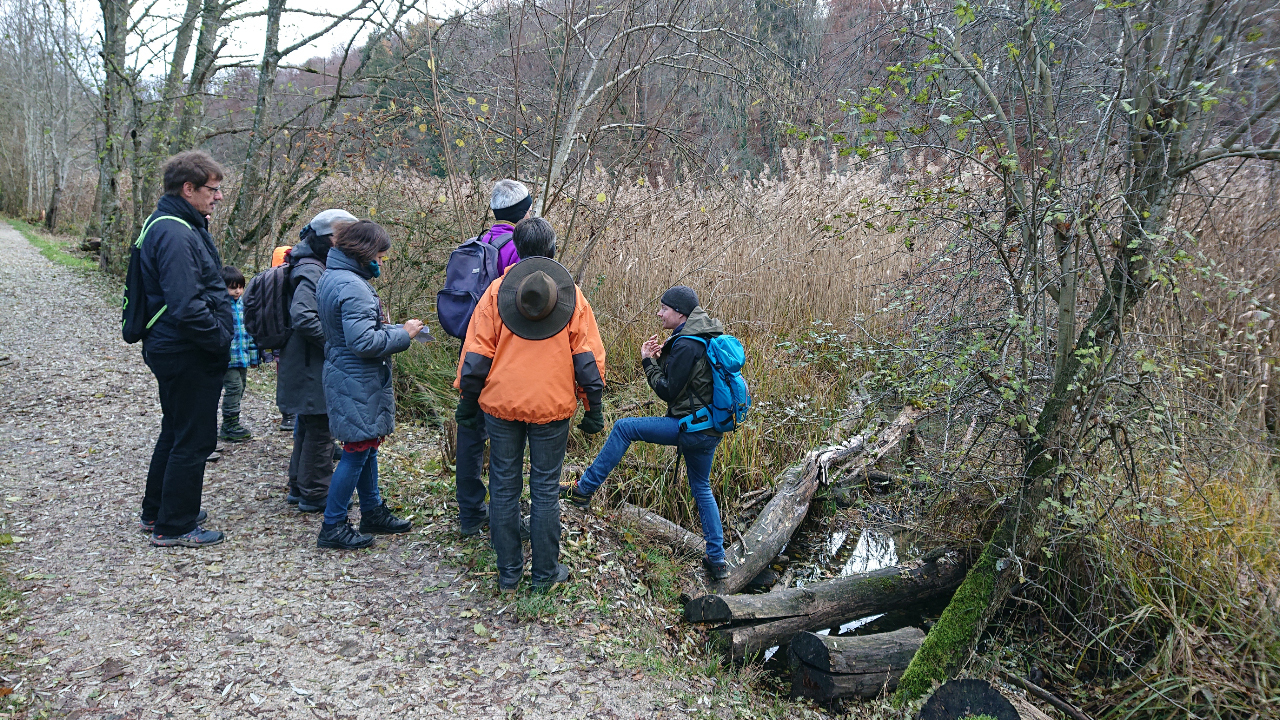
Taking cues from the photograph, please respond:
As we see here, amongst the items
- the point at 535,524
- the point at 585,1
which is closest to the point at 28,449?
the point at 535,524

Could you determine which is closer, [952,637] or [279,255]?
[952,637]

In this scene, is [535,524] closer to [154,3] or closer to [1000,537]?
[1000,537]

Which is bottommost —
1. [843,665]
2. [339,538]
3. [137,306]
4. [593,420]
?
[843,665]

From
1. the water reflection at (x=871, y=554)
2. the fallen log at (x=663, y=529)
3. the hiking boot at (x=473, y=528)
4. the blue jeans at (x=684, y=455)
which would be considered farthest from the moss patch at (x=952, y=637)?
the hiking boot at (x=473, y=528)

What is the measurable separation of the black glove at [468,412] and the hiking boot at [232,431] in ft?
9.20

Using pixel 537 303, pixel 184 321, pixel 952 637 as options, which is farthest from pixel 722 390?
pixel 184 321

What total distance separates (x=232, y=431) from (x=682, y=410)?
3.58 m

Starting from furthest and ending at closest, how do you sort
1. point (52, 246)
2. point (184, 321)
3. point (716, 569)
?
point (52, 246) < point (716, 569) < point (184, 321)

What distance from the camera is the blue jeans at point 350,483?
12.3 feet

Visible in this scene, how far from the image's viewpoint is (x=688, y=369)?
4.04 metres

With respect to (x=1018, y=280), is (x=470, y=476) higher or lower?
lower

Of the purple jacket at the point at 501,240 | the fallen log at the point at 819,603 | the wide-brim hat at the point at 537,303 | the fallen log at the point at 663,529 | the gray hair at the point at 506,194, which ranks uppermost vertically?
the gray hair at the point at 506,194

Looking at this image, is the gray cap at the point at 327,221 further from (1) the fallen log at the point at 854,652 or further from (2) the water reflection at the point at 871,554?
(2) the water reflection at the point at 871,554

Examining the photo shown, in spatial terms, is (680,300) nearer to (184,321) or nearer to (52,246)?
(184,321)
